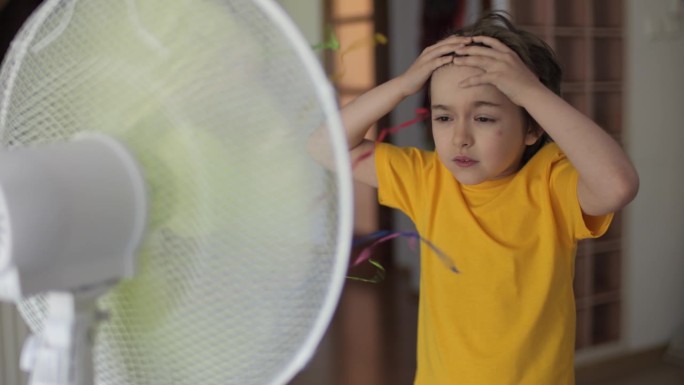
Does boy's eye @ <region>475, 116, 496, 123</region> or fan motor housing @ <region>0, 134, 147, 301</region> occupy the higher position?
boy's eye @ <region>475, 116, 496, 123</region>

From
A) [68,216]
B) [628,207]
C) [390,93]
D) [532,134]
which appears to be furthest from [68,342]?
[628,207]

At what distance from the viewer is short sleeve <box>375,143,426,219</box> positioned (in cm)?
105

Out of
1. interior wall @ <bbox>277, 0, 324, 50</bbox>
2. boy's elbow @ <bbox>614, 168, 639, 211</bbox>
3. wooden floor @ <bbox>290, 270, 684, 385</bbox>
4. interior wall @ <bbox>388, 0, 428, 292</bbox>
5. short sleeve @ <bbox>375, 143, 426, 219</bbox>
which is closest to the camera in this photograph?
boy's elbow @ <bbox>614, 168, 639, 211</bbox>

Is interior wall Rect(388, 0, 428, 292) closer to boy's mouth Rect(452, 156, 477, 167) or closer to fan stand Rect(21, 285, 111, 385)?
boy's mouth Rect(452, 156, 477, 167)

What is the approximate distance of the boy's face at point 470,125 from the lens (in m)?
0.94

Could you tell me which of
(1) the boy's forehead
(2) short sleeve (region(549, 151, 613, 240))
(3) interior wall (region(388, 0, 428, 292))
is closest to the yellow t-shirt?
(2) short sleeve (region(549, 151, 613, 240))

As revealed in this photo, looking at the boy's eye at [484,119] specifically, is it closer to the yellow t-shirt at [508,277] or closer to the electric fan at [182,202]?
the yellow t-shirt at [508,277]

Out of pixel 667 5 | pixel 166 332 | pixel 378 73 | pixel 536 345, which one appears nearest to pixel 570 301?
pixel 536 345

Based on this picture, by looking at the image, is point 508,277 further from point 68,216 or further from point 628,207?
point 628,207

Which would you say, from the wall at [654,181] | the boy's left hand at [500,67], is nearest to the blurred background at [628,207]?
the wall at [654,181]

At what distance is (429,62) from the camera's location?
0.93m

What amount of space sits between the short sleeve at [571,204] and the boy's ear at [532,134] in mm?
57

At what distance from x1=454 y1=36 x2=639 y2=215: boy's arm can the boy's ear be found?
15 centimetres

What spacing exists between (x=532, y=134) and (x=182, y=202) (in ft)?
1.90
